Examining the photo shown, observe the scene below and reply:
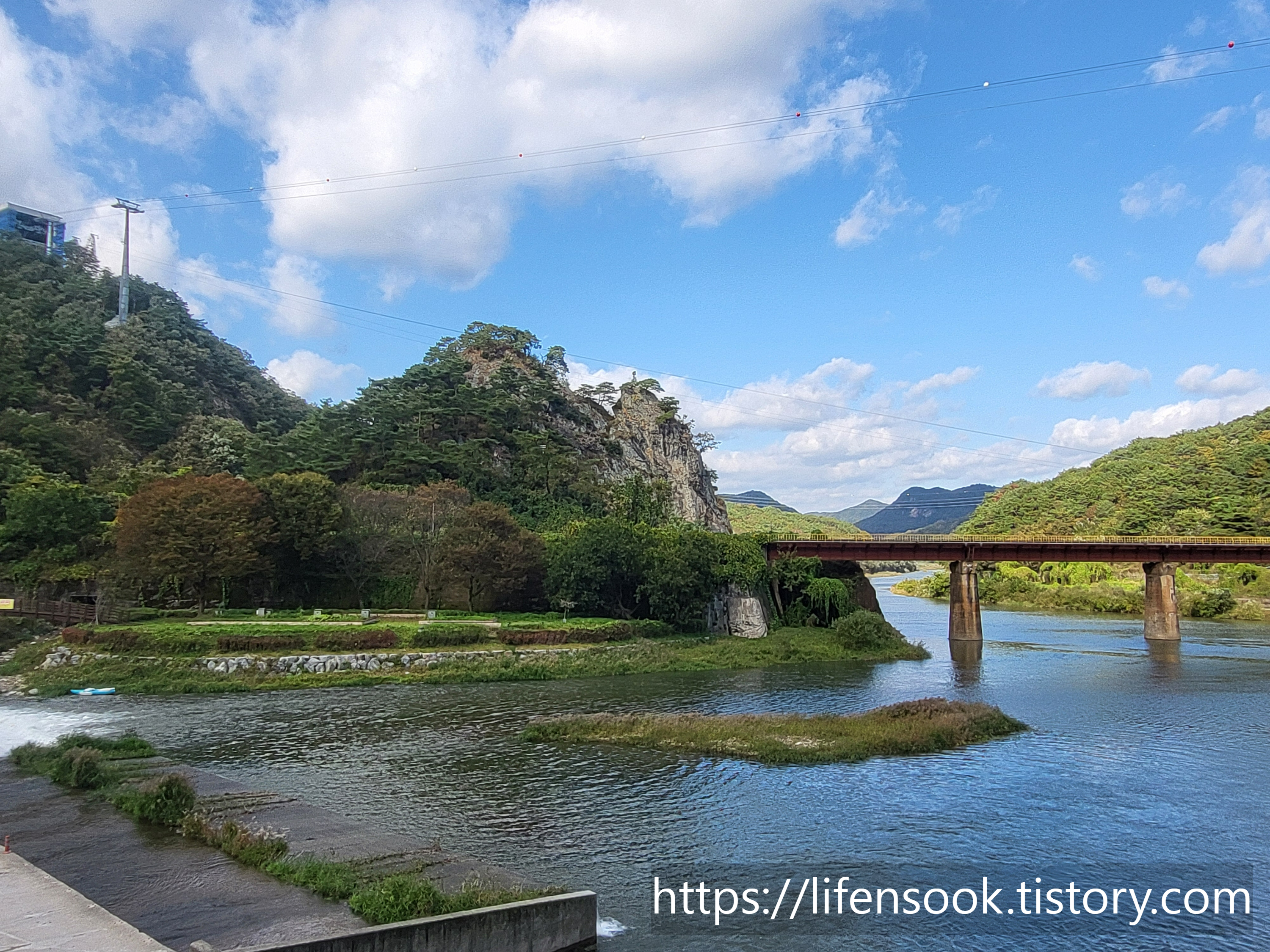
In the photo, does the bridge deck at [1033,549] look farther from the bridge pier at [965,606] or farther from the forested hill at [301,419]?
the forested hill at [301,419]

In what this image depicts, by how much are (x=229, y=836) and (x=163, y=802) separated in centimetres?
322

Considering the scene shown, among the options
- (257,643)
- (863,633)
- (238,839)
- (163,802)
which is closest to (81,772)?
(163,802)

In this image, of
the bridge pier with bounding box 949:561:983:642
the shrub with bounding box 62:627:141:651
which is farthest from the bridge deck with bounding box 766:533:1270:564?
the shrub with bounding box 62:627:141:651

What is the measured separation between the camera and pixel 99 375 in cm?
9756

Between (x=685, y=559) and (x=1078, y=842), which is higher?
(x=685, y=559)

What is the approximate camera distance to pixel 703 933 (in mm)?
15633

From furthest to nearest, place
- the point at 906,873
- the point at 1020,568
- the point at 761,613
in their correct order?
the point at 1020,568 → the point at 761,613 → the point at 906,873

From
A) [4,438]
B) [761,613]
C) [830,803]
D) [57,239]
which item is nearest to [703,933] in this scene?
[830,803]

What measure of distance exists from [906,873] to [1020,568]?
133m

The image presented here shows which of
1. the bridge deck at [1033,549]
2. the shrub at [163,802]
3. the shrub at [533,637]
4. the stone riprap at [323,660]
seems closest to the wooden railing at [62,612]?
the stone riprap at [323,660]

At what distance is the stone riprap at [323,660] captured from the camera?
43688 mm

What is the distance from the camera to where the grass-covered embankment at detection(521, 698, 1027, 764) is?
98.2 ft

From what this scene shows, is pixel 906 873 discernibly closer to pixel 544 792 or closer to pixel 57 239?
pixel 544 792

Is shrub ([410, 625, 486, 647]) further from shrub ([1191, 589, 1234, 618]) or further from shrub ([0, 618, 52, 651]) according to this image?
shrub ([1191, 589, 1234, 618])
